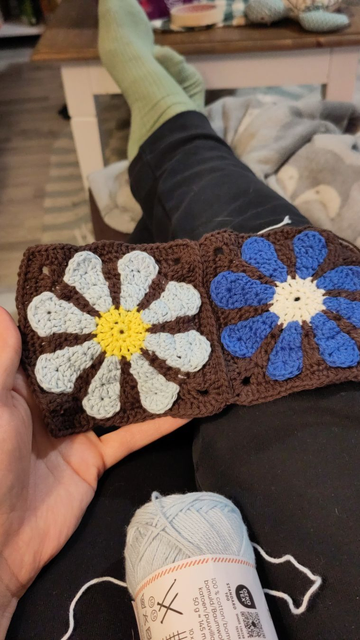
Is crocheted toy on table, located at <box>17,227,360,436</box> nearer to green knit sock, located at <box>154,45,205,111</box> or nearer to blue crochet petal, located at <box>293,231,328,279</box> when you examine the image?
blue crochet petal, located at <box>293,231,328,279</box>

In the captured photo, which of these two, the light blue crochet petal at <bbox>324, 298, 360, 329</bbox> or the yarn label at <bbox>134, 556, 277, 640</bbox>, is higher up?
the light blue crochet petal at <bbox>324, 298, 360, 329</bbox>

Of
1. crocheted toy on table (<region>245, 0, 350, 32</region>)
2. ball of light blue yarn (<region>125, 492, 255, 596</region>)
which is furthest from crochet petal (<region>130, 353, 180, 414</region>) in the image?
crocheted toy on table (<region>245, 0, 350, 32</region>)

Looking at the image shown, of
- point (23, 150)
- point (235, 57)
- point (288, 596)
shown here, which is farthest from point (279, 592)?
point (23, 150)

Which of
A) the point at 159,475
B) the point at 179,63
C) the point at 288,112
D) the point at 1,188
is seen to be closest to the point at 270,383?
the point at 159,475

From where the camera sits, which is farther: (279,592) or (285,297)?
(285,297)

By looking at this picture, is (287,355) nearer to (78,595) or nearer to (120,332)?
(120,332)

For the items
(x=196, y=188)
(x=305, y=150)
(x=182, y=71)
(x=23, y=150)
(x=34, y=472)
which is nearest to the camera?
(x=34, y=472)
